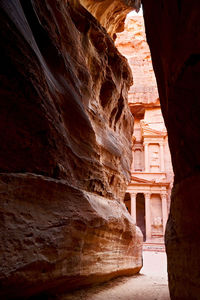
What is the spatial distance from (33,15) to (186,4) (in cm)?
252

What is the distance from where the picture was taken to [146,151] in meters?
35.0

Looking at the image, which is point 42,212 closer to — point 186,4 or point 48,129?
point 48,129

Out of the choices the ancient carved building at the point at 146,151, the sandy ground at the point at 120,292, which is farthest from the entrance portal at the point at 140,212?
the sandy ground at the point at 120,292

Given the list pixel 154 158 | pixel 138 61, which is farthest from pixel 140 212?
pixel 138 61

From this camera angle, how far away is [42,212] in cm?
→ 336

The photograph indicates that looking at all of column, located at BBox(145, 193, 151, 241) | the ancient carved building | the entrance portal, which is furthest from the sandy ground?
the entrance portal

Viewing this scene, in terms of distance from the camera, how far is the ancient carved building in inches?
1103

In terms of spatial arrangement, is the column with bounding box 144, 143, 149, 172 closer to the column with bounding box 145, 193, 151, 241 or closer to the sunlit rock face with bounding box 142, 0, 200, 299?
the column with bounding box 145, 193, 151, 241

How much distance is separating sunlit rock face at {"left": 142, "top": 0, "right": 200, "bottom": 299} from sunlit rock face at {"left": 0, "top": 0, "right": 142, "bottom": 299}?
1516 mm

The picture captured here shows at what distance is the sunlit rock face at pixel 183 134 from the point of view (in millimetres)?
3053

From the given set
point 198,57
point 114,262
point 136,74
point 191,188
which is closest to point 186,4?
point 198,57

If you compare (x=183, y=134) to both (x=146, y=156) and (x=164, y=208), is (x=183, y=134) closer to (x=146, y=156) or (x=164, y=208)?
(x=164, y=208)

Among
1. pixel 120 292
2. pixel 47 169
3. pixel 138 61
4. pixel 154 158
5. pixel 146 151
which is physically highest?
pixel 138 61

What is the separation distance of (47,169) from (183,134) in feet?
6.86
